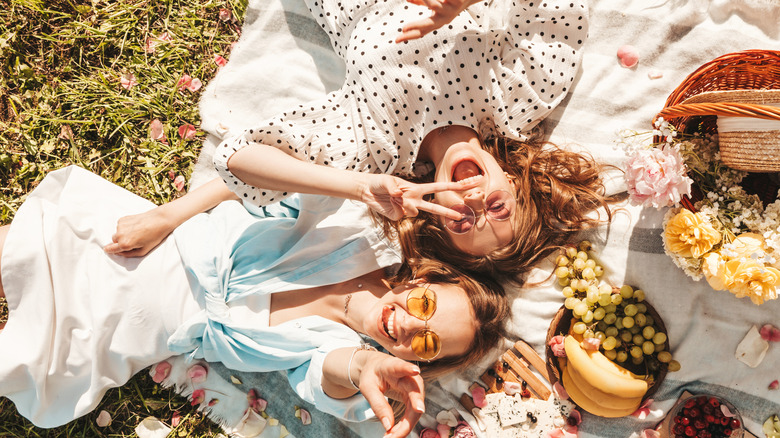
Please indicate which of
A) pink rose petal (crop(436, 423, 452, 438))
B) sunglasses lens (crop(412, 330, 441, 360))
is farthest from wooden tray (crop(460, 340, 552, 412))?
sunglasses lens (crop(412, 330, 441, 360))

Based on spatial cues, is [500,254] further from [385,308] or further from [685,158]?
→ [685,158]

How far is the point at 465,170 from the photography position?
2820 mm

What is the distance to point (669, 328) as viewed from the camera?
3111mm

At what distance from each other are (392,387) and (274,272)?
1087 mm

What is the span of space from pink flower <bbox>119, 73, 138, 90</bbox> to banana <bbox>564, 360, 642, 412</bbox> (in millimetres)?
3439

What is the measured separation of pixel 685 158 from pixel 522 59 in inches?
41.8

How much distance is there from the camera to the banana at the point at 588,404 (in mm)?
2973

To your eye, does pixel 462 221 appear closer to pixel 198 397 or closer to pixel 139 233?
pixel 139 233

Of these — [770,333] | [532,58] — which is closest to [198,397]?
[532,58]

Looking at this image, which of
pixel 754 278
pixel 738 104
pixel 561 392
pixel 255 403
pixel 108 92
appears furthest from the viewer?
pixel 108 92

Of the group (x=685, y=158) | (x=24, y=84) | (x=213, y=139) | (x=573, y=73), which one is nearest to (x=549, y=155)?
(x=573, y=73)

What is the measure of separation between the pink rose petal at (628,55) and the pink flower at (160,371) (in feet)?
11.8

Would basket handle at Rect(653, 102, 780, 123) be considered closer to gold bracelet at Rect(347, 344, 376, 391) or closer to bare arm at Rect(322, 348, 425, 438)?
bare arm at Rect(322, 348, 425, 438)

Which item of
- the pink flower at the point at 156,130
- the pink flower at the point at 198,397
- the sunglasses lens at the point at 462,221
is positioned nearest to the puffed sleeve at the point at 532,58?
the sunglasses lens at the point at 462,221
